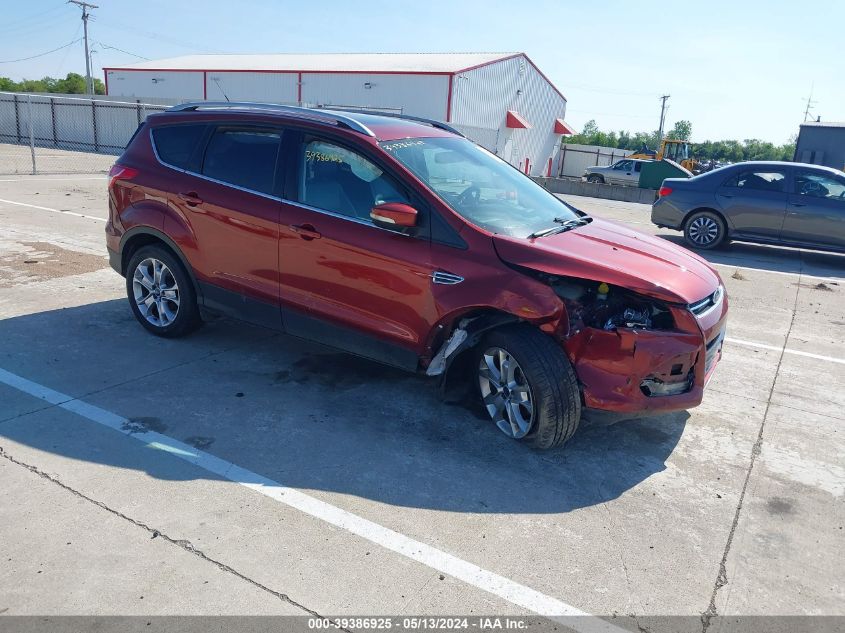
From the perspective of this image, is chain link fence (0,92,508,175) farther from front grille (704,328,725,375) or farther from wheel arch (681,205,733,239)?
front grille (704,328,725,375)

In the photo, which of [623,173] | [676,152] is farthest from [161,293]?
[676,152]

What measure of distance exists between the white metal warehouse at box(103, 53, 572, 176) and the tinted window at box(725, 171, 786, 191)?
51.0 ft

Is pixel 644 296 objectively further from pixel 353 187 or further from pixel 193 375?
pixel 193 375

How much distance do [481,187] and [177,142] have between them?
8.35 ft

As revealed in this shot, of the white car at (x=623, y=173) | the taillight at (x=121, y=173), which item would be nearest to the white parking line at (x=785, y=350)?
the taillight at (x=121, y=173)

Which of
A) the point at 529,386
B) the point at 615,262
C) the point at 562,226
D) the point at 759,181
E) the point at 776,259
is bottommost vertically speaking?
the point at 776,259

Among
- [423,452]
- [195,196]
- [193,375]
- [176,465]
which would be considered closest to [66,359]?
[193,375]

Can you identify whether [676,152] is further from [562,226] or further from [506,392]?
[506,392]

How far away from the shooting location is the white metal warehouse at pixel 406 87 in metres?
30.0

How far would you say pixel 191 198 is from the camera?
525 cm

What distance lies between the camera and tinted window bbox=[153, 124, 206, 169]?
5398mm

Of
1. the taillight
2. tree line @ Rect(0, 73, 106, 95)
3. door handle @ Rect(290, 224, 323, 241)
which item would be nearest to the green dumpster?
the taillight

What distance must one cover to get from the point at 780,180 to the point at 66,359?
11.1 meters

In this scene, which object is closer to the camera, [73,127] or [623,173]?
[73,127]
